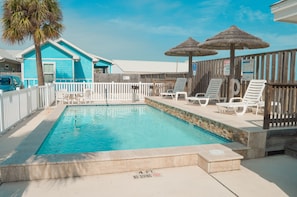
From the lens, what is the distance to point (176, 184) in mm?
3432

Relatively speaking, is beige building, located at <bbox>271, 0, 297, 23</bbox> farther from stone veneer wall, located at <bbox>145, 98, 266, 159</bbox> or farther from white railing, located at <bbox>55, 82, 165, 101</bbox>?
white railing, located at <bbox>55, 82, 165, 101</bbox>

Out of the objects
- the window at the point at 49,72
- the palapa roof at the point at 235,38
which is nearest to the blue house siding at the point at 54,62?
the window at the point at 49,72

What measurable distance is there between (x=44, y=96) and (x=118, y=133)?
4.93m

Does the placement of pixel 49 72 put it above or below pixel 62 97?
above

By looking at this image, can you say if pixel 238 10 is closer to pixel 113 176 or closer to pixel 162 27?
pixel 162 27

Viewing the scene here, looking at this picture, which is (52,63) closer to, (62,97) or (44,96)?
(62,97)

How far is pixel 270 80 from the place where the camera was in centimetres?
782

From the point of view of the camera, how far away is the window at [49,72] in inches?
674

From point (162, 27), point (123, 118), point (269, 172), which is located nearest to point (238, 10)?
point (162, 27)

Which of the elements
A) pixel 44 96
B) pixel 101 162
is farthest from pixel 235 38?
pixel 44 96

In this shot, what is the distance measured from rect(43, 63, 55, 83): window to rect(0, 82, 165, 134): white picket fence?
3.85 metres

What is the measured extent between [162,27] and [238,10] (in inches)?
279

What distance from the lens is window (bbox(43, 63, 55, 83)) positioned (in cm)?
1711

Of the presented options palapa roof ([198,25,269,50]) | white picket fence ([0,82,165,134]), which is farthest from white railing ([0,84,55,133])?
palapa roof ([198,25,269,50])
